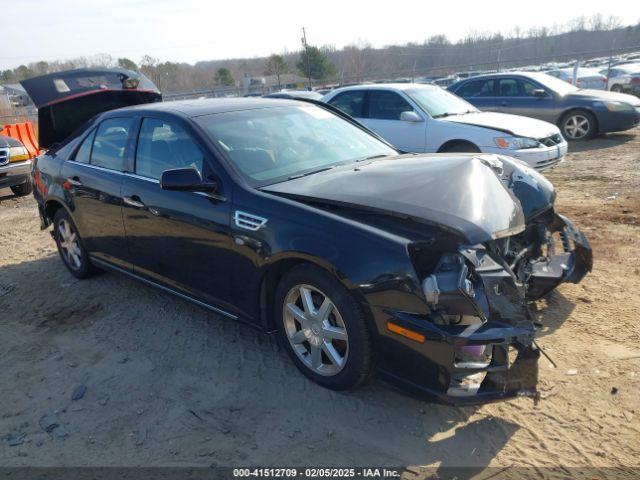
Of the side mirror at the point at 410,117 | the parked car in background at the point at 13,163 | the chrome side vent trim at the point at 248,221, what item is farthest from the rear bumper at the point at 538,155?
the parked car in background at the point at 13,163

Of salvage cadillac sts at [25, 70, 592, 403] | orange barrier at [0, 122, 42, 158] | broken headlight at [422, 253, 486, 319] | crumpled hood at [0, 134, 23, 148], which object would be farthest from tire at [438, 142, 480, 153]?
orange barrier at [0, 122, 42, 158]

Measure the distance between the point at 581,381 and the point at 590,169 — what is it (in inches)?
269

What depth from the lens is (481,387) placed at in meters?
2.66

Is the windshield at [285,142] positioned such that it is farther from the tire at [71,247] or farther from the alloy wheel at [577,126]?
the alloy wheel at [577,126]

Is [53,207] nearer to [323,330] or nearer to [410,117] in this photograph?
[323,330]

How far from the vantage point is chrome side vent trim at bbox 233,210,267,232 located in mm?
3201

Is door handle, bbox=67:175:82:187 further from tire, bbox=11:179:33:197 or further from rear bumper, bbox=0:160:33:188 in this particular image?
tire, bbox=11:179:33:197

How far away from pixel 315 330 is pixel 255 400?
0.58 metres

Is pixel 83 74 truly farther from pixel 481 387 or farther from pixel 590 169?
pixel 590 169

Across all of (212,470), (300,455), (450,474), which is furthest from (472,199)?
(212,470)

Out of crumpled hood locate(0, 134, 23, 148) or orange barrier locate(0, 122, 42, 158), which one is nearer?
crumpled hood locate(0, 134, 23, 148)

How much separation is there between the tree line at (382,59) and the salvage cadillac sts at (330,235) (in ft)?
93.5

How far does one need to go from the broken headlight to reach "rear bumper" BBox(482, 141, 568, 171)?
537cm

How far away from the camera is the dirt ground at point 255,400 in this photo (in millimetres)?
2684
